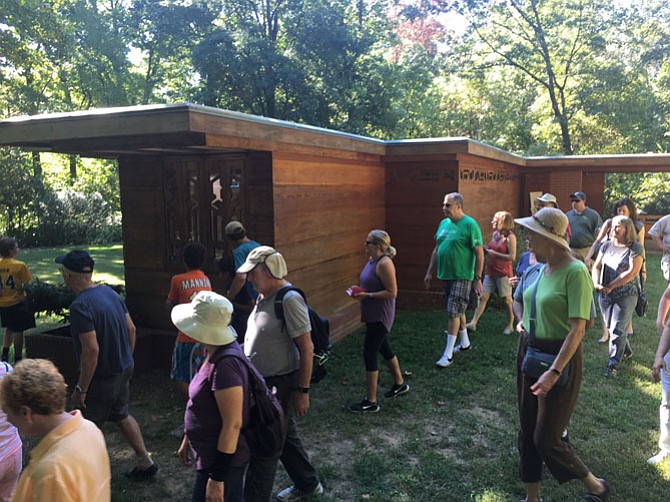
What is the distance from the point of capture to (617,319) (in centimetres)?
Answer: 590

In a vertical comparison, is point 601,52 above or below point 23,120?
above

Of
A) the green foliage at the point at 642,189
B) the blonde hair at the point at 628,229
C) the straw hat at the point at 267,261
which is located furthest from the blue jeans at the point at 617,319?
the green foliage at the point at 642,189

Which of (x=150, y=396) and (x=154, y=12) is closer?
(x=150, y=396)

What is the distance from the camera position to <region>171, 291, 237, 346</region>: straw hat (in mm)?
2670

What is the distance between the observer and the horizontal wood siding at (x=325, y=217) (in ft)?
21.2

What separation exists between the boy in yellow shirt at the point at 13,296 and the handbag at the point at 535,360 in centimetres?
578

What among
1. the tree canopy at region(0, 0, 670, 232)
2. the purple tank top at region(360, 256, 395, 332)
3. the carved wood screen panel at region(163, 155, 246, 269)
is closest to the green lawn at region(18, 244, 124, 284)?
the tree canopy at region(0, 0, 670, 232)

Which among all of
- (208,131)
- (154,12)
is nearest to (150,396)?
(208,131)

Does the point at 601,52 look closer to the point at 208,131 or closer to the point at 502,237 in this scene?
the point at 502,237

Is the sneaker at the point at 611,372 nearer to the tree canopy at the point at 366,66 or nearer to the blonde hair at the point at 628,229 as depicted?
the blonde hair at the point at 628,229

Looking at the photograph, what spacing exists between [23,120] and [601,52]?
23.6 m

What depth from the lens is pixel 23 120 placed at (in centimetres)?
507

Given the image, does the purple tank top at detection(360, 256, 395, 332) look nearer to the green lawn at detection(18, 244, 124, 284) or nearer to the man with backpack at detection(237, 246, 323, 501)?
the man with backpack at detection(237, 246, 323, 501)

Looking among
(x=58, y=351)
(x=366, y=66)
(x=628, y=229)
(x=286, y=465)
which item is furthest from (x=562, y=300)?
(x=366, y=66)
